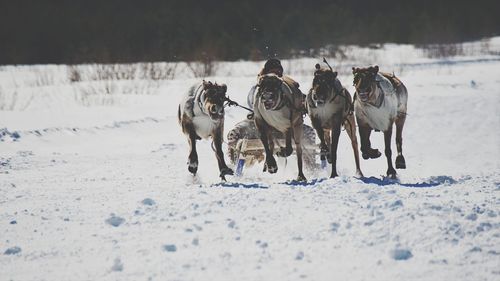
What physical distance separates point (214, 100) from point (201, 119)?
48 centimetres

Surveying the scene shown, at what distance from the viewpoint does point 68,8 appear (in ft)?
146

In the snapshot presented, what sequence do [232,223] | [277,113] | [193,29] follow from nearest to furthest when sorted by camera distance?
[232,223] < [277,113] < [193,29]

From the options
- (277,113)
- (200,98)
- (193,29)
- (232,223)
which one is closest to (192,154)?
(200,98)

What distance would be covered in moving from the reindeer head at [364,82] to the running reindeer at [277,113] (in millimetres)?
824

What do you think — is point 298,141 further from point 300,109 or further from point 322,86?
point 322,86

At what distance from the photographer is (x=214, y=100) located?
8555mm

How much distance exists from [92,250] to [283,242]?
152cm

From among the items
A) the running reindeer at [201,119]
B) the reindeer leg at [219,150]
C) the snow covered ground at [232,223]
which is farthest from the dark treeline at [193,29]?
the reindeer leg at [219,150]

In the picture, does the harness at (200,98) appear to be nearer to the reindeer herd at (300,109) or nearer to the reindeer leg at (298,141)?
the reindeer herd at (300,109)

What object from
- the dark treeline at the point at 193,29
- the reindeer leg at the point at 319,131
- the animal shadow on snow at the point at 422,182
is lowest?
the animal shadow on snow at the point at 422,182

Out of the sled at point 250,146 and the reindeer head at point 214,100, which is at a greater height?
the reindeer head at point 214,100

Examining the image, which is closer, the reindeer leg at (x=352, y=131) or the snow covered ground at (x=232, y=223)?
the snow covered ground at (x=232, y=223)

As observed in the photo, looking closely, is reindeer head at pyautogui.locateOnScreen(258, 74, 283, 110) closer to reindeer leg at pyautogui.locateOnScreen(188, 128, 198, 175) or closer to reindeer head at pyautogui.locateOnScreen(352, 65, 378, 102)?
reindeer head at pyautogui.locateOnScreen(352, 65, 378, 102)

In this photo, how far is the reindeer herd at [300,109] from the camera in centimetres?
856
